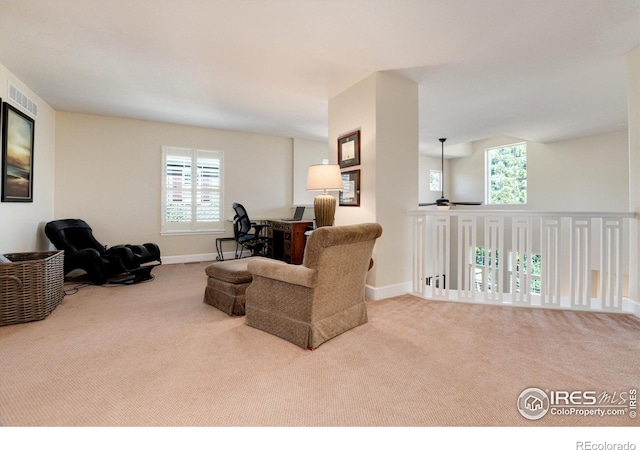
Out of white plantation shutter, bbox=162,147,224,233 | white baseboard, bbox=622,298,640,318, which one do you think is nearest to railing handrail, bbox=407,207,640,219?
white baseboard, bbox=622,298,640,318

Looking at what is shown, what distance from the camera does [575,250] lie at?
303cm

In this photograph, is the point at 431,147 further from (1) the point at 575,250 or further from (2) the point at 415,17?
(2) the point at 415,17

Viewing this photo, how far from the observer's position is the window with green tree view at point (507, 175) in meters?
7.11

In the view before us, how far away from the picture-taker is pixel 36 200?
3.95m

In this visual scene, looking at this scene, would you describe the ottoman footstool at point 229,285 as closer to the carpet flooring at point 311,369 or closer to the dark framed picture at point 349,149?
the carpet flooring at point 311,369

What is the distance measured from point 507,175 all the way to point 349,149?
19.1 feet

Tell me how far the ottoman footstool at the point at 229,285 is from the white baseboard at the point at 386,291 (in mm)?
1347

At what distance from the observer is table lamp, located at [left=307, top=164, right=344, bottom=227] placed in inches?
128

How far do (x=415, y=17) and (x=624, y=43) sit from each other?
204 centimetres

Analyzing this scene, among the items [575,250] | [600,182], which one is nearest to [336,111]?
[575,250]

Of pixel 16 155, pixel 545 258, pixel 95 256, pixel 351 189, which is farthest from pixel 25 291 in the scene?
pixel 545 258

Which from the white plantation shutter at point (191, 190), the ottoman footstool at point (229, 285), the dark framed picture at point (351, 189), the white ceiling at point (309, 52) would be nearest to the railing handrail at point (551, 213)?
the dark framed picture at point (351, 189)

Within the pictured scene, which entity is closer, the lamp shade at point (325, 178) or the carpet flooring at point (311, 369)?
the carpet flooring at point (311, 369)

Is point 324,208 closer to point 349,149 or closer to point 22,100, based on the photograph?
point 349,149
